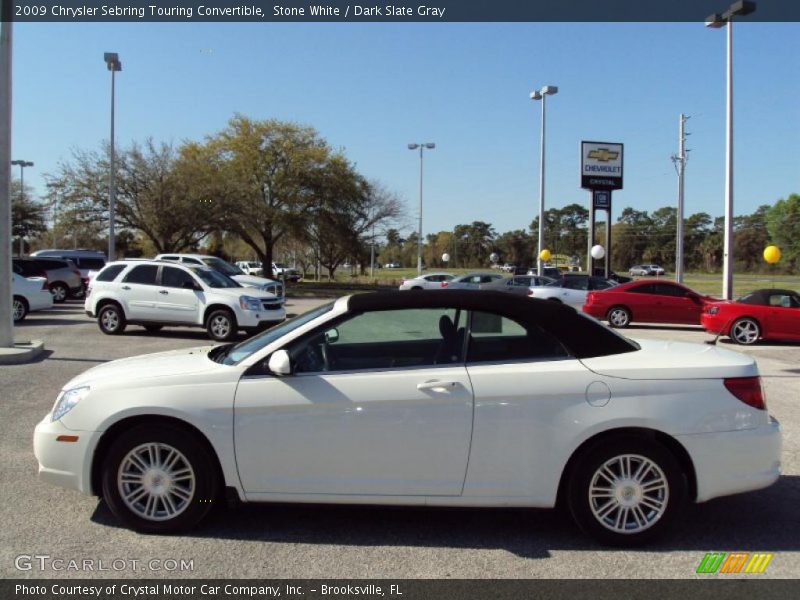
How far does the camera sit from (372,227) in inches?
2015

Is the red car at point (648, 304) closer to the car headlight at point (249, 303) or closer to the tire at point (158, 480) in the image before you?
the car headlight at point (249, 303)

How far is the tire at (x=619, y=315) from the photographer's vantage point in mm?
19688

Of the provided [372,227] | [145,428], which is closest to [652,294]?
[145,428]

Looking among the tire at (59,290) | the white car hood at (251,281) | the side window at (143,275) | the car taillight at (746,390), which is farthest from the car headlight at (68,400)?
the tire at (59,290)

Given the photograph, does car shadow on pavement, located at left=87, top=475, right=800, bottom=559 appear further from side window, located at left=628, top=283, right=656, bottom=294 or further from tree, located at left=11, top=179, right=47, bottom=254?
tree, located at left=11, top=179, right=47, bottom=254

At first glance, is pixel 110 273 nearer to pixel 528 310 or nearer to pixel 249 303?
pixel 249 303

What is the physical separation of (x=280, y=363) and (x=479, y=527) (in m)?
1.72

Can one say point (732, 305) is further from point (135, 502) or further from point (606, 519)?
point (135, 502)

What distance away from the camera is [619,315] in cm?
1970

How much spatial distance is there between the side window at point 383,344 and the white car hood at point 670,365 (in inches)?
35.7

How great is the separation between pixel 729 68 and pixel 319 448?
2429 centimetres

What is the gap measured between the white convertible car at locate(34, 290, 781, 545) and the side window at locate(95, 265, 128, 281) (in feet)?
40.5

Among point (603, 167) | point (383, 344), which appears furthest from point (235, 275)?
point (603, 167)

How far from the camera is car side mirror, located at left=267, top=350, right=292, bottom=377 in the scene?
4.09 meters
